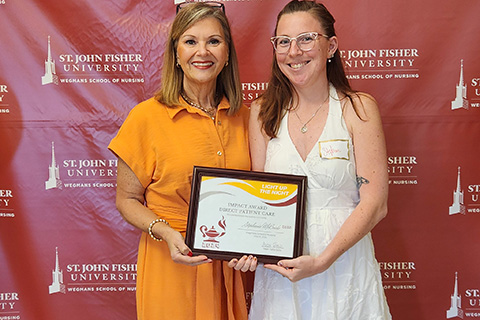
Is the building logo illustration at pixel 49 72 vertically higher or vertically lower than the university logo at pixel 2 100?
higher

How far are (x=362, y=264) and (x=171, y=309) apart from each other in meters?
0.72

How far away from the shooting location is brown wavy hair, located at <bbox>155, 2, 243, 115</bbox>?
193 centimetres

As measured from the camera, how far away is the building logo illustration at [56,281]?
271 cm

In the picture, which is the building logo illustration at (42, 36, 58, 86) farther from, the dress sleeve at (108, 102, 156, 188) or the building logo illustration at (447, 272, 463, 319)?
the building logo illustration at (447, 272, 463, 319)

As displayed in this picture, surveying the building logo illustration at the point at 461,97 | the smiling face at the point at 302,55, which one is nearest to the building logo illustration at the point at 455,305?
the building logo illustration at the point at 461,97

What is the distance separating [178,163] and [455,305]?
1.69m

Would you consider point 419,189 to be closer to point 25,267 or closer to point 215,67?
point 215,67

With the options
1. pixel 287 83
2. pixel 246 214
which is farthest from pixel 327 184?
pixel 287 83

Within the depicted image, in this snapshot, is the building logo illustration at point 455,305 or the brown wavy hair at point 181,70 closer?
the brown wavy hair at point 181,70

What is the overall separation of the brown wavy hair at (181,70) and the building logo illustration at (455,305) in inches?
60.3

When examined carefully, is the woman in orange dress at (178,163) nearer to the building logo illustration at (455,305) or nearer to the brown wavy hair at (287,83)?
the brown wavy hair at (287,83)

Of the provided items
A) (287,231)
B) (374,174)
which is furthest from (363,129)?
(287,231)

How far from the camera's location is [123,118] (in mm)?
2660

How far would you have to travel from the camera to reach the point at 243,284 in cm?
204
